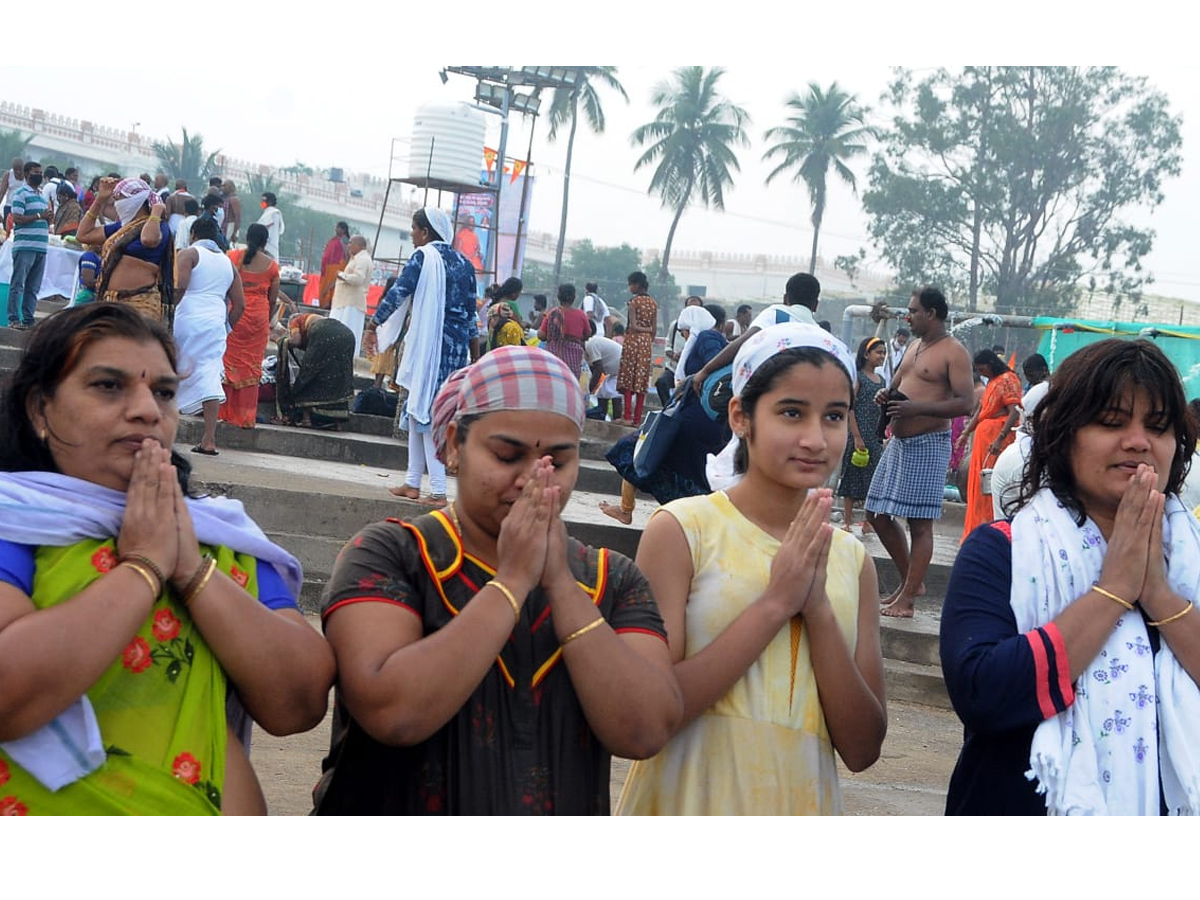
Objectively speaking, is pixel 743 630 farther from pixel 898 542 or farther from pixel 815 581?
pixel 898 542

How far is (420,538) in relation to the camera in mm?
2320

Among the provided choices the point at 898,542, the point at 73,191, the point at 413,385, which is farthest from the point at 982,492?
the point at 73,191

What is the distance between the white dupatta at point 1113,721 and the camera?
2375mm

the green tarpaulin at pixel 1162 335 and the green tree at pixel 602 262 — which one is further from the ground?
the green tree at pixel 602 262

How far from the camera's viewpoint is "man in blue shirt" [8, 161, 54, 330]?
12.3 meters

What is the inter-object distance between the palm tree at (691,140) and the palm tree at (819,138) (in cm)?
183

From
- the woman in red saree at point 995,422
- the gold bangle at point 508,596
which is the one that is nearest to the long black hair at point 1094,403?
the gold bangle at point 508,596

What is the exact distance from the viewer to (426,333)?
816 cm

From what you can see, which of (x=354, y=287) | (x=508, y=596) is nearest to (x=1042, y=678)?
(x=508, y=596)

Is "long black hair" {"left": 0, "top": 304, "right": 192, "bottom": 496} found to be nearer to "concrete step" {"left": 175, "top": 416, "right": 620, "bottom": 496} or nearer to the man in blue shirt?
"concrete step" {"left": 175, "top": 416, "right": 620, "bottom": 496}

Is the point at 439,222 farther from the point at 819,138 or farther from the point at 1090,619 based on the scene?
the point at 819,138

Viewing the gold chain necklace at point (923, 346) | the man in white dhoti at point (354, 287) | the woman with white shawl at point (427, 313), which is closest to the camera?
the gold chain necklace at point (923, 346)

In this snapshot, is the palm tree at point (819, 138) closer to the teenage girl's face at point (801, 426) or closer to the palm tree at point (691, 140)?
the palm tree at point (691, 140)

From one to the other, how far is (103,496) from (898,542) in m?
5.90
